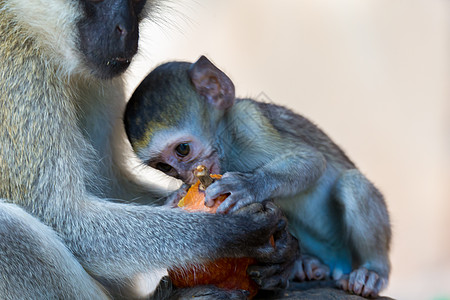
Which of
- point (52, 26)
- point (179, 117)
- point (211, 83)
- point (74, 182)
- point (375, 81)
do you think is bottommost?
point (74, 182)

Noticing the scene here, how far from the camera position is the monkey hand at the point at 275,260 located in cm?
361

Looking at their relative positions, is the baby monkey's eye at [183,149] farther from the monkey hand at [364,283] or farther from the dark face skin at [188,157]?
the monkey hand at [364,283]

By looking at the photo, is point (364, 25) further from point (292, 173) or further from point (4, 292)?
point (4, 292)

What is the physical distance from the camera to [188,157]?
393 centimetres

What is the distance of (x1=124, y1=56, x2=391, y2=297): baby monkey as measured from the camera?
12.8 ft

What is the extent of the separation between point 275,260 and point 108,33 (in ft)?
4.65

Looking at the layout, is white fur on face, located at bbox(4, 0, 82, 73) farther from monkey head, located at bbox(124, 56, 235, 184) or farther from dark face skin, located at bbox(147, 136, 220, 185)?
dark face skin, located at bbox(147, 136, 220, 185)

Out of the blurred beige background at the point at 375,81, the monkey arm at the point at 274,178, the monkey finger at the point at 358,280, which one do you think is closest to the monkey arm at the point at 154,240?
the monkey arm at the point at 274,178

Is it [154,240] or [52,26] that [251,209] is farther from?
[52,26]

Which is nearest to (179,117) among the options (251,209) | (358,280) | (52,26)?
(251,209)

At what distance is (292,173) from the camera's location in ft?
12.9

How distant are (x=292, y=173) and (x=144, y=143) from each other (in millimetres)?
830

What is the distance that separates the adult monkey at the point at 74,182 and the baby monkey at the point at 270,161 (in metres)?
0.29

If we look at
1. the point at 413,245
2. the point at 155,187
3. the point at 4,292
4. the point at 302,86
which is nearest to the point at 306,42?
the point at 302,86
